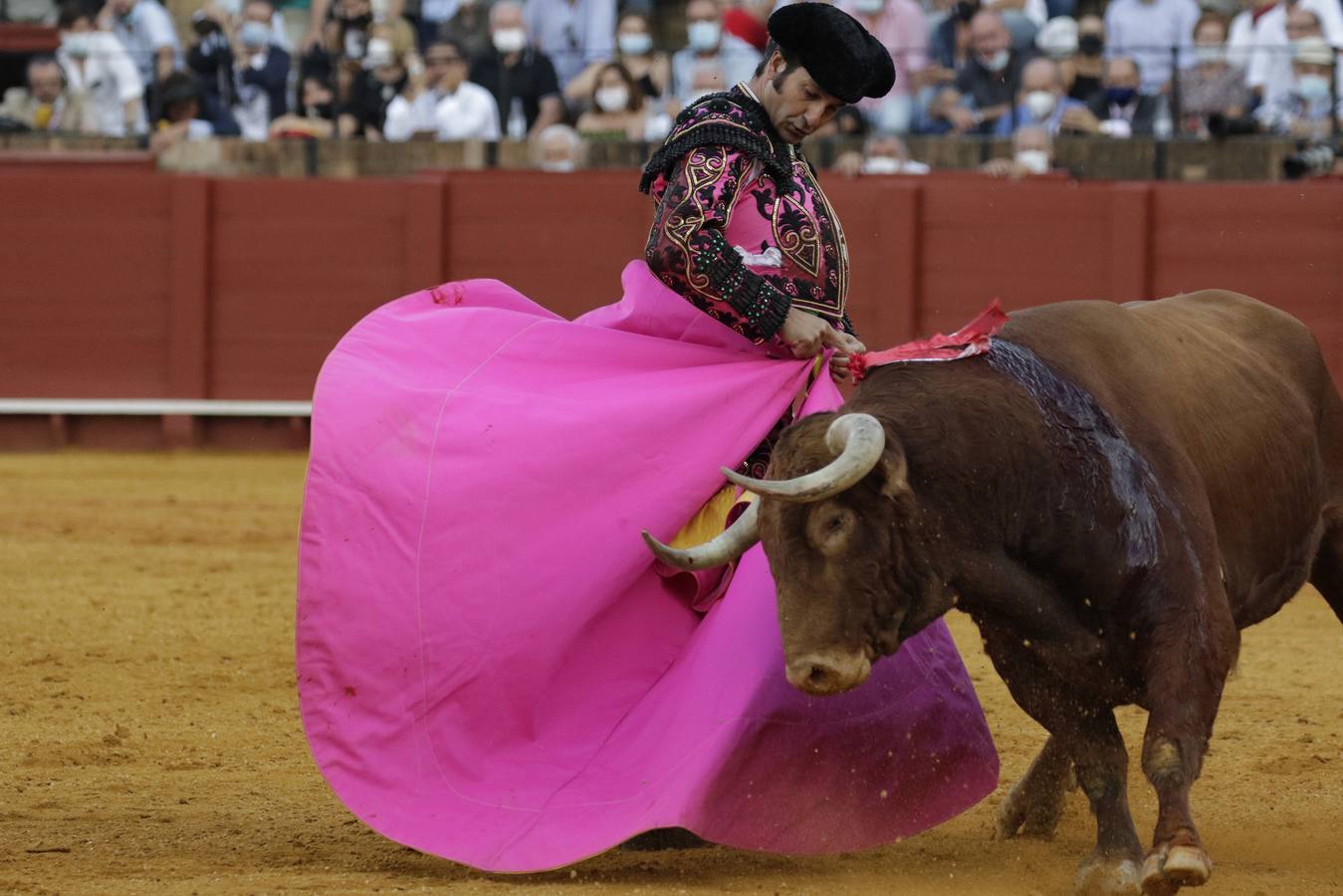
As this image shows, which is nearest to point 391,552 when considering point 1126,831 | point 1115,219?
point 1126,831

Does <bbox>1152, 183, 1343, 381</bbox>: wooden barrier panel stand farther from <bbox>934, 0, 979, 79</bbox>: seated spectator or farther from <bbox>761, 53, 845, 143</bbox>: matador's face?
<bbox>761, 53, 845, 143</bbox>: matador's face

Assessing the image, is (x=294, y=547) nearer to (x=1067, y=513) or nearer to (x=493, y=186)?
(x=493, y=186)

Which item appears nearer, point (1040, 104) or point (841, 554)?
point (841, 554)

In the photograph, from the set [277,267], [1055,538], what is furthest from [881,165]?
[1055,538]

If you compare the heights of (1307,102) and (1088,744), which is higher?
(1307,102)

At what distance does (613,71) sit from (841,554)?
709cm

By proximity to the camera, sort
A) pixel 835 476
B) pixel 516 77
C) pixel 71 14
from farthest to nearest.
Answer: pixel 71 14 → pixel 516 77 → pixel 835 476

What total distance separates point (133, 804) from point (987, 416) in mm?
1745

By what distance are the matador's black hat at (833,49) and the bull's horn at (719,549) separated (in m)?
0.69

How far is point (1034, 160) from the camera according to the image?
907 centimetres

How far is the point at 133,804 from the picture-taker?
3539mm

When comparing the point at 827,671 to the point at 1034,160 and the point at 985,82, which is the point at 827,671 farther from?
the point at 985,82

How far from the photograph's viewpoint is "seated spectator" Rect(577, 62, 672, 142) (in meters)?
9.46

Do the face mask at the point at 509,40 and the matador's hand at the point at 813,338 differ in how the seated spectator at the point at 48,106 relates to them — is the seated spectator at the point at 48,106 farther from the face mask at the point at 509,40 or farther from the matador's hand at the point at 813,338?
the matador's hand at the point at 813,338
